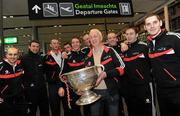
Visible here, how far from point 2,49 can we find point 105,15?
255 centimetres

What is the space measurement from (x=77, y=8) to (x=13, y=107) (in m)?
3.25

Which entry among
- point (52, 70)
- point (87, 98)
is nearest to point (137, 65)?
point (87, 98)

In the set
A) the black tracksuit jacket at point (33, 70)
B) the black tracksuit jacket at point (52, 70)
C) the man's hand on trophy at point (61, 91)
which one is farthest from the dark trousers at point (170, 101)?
the black tracksuit jacket at point (33, 70)

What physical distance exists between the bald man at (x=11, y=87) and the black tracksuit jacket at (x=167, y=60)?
2.12 meters

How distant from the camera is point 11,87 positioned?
167 inches

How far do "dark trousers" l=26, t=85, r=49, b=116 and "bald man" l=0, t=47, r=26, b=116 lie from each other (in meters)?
0.54

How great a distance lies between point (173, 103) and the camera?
313 centimetres

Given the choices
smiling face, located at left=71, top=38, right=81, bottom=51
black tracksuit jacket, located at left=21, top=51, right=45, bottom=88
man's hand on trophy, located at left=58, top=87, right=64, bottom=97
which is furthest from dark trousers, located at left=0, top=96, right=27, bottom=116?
smiling face, located at left=71, top=38, right=81, bottom=51

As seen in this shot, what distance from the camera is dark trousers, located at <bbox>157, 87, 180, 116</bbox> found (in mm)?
3102

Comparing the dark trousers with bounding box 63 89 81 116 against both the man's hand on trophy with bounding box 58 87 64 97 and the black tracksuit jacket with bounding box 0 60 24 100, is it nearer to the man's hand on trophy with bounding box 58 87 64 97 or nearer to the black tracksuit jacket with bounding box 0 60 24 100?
the man's hand on trophy with bounding box 58 87 64 97

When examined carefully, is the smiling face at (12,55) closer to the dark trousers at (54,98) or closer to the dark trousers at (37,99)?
the dark trousers at (37,99)

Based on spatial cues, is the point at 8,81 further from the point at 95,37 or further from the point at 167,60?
the point at 167,60

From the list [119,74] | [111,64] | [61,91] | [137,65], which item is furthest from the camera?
[61,91]

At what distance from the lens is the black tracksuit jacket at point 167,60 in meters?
3.10
